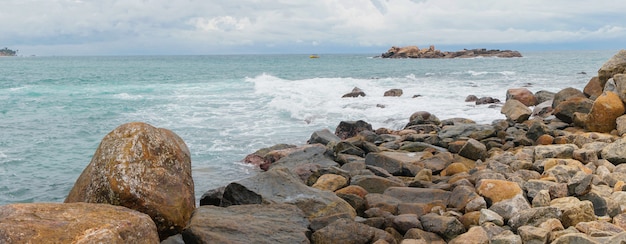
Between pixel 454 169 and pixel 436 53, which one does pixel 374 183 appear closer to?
pixel 454 169

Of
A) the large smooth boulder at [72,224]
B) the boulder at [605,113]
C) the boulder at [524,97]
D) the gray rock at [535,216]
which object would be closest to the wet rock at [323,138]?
the boulder at [605,113]

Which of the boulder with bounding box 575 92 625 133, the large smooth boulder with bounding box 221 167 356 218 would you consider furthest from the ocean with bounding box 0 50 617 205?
the boulder with bounding box 575 92 625 133

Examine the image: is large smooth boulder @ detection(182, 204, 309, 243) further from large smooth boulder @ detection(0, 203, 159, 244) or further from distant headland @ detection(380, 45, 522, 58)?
distant headland @ detection(380, 45, 522, 58)

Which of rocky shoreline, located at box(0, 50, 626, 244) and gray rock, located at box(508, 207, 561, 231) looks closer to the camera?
rocky shoreline, located at box(0, 50, 626, 244)

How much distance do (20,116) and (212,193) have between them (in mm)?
16782

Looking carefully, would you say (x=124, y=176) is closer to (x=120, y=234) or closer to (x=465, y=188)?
(x=120, y=234)

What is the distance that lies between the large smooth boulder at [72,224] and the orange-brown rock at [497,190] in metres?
4.13

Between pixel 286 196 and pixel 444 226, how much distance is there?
1861mm

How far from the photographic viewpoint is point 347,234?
523 cm

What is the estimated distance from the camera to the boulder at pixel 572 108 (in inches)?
478

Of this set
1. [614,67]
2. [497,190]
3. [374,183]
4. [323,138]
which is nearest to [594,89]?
[614,67]

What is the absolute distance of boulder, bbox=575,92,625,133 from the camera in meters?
11.0

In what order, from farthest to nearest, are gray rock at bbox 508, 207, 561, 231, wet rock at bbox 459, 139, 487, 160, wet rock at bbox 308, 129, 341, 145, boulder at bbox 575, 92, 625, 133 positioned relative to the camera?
wet rock at bbox 308, 129, 341, 145, boulder at bbox 575, 92, 625, 133, wet rock at bbox 459, 139, 487, 160, gray rock at bbox 508, 207, 561, 231

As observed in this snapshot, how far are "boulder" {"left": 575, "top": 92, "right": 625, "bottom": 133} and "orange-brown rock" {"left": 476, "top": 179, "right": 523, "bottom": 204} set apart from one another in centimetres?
552
